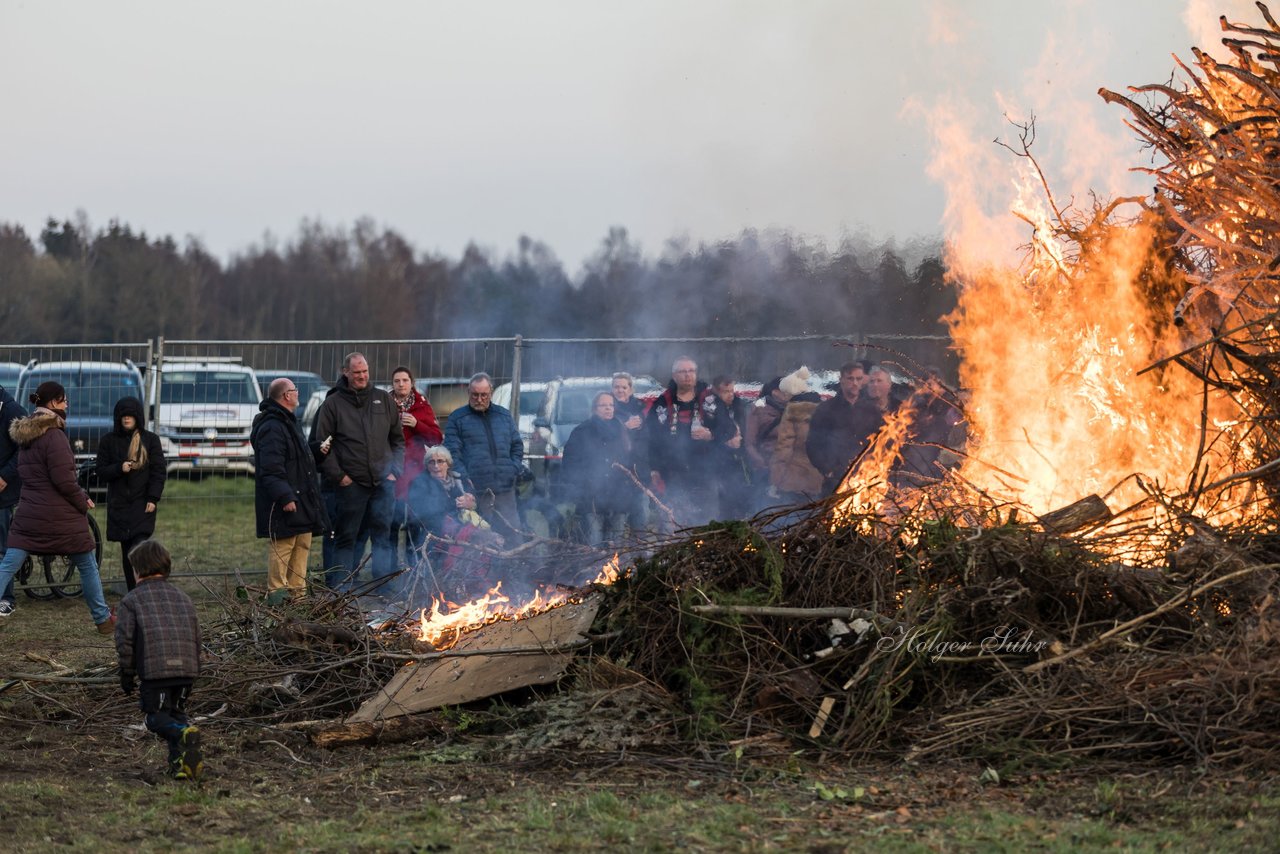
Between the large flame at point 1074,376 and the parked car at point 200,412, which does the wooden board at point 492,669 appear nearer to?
the large flame at point 1074,376

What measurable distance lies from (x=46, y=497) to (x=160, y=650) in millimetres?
4328

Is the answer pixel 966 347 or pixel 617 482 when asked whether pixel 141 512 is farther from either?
pixel 966 347

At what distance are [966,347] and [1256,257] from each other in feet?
6.82

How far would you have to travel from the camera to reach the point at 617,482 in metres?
11.3

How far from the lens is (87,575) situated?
33.4 ft

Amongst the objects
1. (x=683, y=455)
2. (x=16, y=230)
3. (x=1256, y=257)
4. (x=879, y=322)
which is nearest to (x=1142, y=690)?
(x=1256, y=257)

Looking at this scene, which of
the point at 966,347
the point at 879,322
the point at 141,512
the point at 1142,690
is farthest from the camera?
the point at 879,322

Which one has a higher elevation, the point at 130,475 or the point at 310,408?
the point at 310,408

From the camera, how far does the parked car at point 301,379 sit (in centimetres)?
1370

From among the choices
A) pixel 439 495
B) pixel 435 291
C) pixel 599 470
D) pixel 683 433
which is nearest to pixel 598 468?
pixel 599 470

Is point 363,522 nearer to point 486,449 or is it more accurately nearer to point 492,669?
point 486,449

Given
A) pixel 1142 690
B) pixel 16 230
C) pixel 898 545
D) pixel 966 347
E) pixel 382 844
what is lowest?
pixel 382 844

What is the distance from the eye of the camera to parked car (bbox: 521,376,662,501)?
12781 mm

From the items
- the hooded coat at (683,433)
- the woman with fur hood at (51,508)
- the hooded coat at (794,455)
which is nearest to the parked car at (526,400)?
the hooded coat at (683,433)
